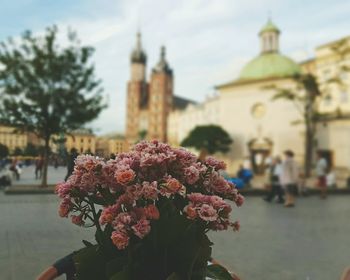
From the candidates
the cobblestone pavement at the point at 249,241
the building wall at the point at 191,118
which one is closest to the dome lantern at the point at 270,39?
the building wall at the point at 191,118

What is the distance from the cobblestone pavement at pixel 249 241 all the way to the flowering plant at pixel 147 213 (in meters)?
0.53

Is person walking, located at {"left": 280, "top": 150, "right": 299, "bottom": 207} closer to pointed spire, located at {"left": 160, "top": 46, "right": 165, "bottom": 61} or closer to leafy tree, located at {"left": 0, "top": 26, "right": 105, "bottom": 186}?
leafy tree, located at {"left": 0, "top": 26, "right": 105, "bottom": 186}

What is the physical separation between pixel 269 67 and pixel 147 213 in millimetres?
56956

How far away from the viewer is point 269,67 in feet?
187

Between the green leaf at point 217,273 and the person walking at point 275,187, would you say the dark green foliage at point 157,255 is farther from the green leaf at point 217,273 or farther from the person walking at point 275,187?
the person walking at point 275,187

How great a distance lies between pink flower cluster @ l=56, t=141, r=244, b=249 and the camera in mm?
1969

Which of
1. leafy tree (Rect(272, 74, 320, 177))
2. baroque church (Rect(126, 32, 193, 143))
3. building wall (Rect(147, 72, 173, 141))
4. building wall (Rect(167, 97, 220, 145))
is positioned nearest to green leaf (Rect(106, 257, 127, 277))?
leafy tree (Rect(272, 74, 320, 177))

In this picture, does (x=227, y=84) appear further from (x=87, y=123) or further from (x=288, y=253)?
(x=288, y=253)

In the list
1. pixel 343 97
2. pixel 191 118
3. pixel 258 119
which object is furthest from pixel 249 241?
pixel 191 118

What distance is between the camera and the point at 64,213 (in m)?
2.20

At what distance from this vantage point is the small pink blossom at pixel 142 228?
1918 millimetres

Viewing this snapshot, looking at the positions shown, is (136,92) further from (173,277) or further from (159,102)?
(173,277)

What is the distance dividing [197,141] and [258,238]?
57.7m

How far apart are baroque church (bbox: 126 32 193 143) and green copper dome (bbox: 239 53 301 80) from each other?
59814mm
